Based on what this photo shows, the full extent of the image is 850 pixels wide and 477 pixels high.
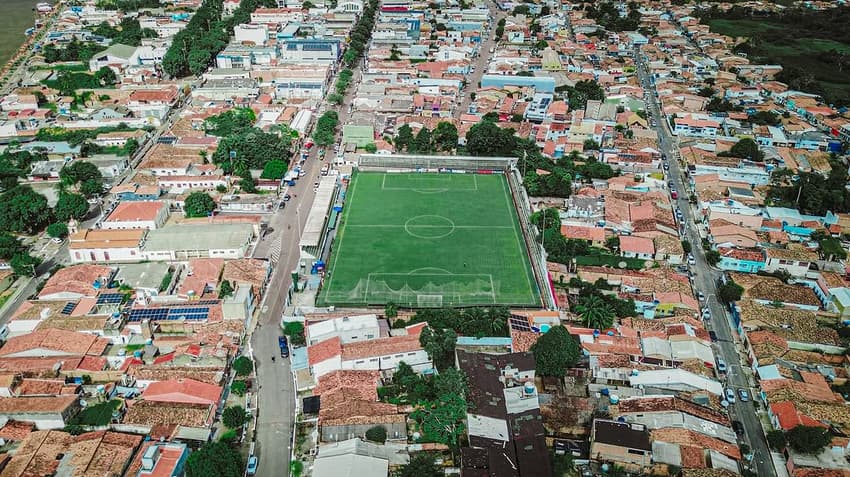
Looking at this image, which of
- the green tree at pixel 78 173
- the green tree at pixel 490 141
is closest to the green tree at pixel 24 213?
the green tree at pixel 78 173

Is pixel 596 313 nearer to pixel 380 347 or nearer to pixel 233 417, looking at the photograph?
pixel 380 347

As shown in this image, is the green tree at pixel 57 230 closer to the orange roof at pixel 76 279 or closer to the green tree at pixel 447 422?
the orange roof at pixel 76 279

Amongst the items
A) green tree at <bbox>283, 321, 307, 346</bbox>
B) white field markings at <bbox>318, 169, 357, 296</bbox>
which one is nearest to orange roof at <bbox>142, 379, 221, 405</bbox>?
green tree at <bbox>283, 321, 307, 346</bbox>

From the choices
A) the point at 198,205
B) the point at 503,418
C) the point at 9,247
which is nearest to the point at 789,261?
the point at 503,418

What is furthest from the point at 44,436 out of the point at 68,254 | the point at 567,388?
the point at 567,388

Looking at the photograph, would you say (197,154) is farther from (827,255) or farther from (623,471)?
(827,255)

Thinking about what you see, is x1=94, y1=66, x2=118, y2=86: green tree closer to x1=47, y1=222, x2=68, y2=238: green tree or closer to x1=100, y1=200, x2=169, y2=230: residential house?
x1=100, y1=200, x2=169, y2=230: residential house
